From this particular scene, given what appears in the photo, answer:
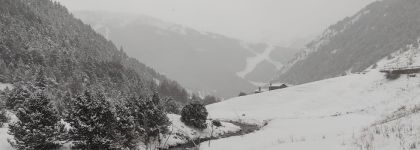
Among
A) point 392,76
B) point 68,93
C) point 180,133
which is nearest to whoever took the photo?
point 180,133

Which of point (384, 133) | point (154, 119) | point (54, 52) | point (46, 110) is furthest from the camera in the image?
point (54, 52)

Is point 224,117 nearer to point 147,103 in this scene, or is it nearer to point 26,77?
point 147,103

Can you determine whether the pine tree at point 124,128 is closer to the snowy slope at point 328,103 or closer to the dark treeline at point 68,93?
the dark treeline at point 68,93

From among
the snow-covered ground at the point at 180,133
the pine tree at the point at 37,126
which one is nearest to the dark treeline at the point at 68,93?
the pine tree at the point at 37,126

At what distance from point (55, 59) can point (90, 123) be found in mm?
135478

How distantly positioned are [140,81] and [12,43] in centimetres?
5188

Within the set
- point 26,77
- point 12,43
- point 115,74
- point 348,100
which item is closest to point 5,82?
point 26,77

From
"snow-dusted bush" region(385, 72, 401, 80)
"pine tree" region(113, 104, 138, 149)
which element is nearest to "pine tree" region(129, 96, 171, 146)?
"pine tree" region(113, 104, 138, 149)

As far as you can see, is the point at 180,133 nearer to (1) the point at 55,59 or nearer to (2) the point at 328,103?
(2) the point at 328,103

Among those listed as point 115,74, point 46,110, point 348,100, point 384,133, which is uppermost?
point 115,74

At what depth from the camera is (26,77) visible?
120000 mm

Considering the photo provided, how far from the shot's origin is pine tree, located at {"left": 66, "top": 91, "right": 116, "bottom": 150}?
98.5 feet

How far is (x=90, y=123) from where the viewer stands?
3053 cm

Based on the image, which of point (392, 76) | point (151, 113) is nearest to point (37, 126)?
point (151, 113)
